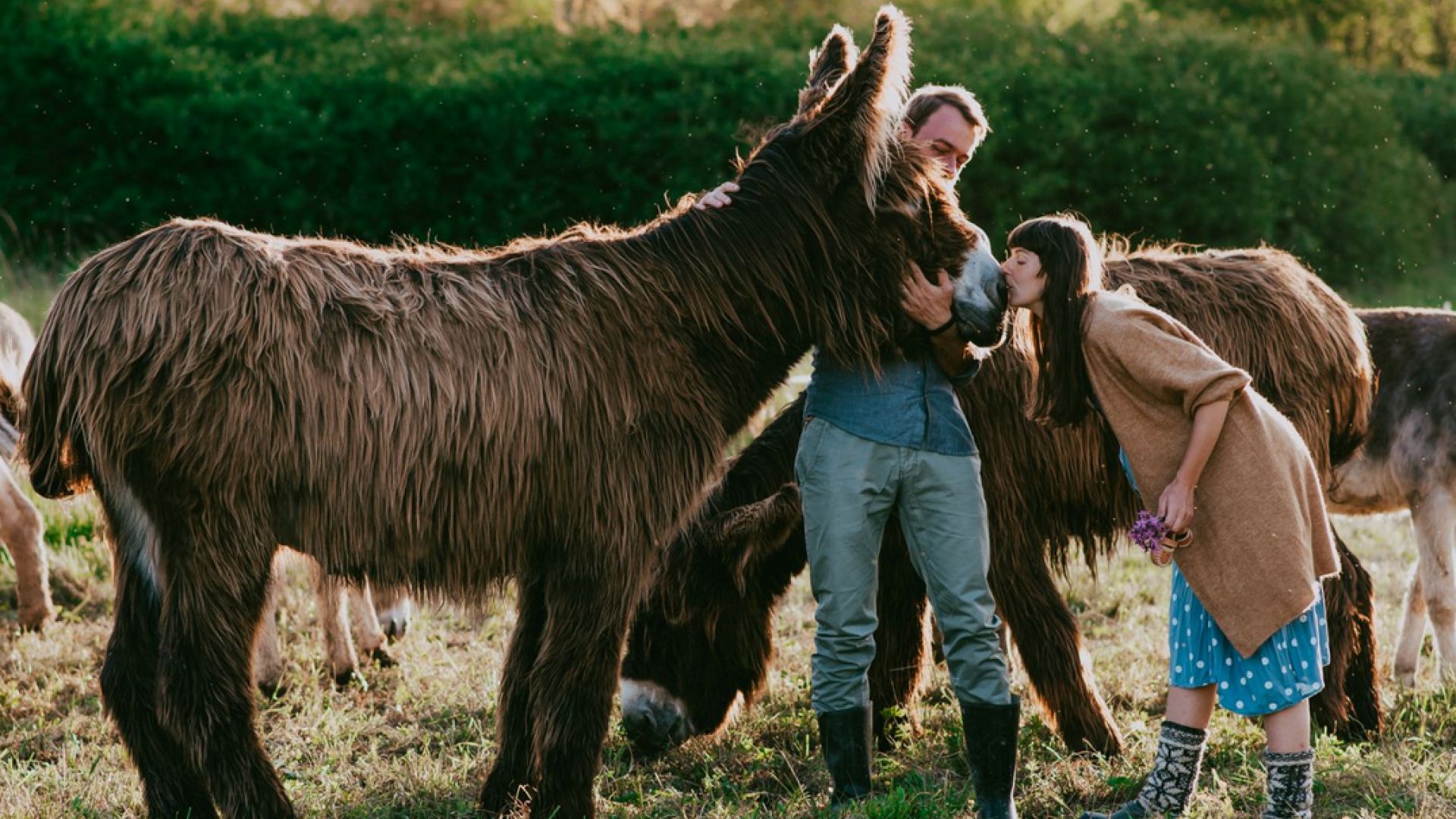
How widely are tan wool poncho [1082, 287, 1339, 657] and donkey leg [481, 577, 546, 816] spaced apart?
1.85m

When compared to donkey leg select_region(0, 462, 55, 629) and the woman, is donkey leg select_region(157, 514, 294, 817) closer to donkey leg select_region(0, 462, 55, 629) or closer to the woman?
the woman

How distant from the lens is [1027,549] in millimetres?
4852

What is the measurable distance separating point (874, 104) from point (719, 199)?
55 cm

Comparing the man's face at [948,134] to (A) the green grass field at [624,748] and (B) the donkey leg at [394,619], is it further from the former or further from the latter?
(B) the donkey leg at [394,619]

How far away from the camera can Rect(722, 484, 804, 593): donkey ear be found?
4.55 metres

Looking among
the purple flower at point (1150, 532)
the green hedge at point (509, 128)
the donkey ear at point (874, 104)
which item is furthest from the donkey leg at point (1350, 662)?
the green hedge at point (509, 128)

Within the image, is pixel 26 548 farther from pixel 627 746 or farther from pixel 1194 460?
pixel 1194 460

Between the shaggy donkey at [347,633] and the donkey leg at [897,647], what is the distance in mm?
1811

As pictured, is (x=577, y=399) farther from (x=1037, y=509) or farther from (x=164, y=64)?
(x=164, y=64)

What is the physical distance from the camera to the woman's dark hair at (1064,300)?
3.93 meters

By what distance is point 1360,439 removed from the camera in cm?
544

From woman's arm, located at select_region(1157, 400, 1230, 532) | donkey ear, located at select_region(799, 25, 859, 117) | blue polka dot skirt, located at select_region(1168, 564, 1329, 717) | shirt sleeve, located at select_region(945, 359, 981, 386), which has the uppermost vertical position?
donkey ear, located at select_region(799, 25, 859, 117)

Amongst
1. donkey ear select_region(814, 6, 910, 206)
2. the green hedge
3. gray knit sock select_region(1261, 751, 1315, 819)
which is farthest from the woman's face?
the green hedge

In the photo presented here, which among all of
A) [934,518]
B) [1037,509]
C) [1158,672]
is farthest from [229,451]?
[1158,672]
